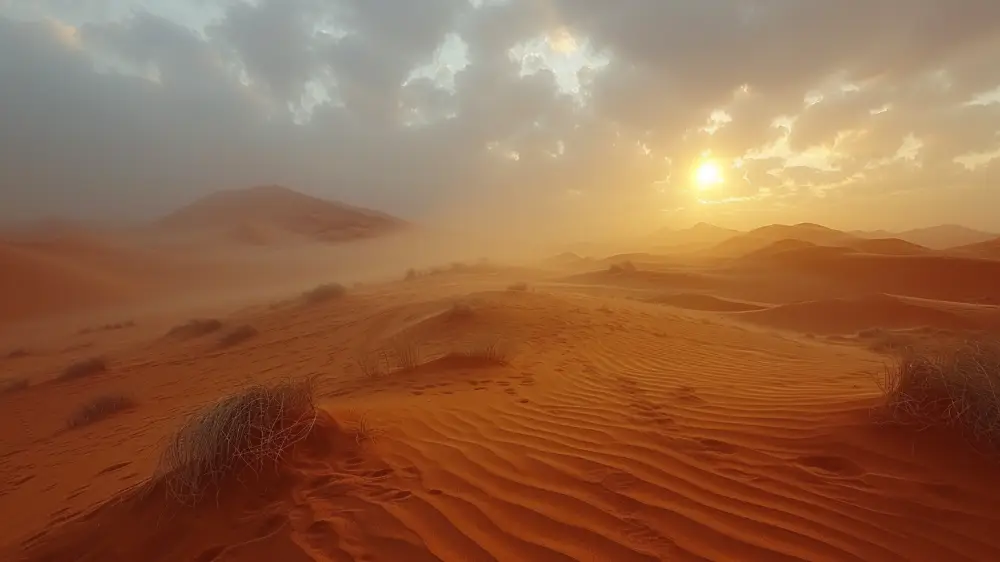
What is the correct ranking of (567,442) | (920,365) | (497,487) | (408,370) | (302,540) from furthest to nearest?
(408,370)
(567,442)
(920,365)
(497,487)
(302,540)

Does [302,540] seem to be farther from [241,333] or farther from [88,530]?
[241,333]

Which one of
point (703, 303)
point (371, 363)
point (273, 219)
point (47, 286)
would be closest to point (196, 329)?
point (371, 363)

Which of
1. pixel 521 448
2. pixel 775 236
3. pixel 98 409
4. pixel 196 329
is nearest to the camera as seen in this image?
pixel 521 448

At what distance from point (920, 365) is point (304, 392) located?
14.6 ft

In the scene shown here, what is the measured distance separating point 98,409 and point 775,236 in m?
60.7

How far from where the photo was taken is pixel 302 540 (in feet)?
9.34

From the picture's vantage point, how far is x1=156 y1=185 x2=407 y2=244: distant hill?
2576 inches

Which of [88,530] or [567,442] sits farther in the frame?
[567,442]

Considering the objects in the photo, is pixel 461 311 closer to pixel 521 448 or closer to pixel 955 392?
pixel 521 448

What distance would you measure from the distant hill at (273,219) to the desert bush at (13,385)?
5133 centimetres

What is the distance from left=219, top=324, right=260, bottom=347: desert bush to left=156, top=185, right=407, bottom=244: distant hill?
5109 centimetres

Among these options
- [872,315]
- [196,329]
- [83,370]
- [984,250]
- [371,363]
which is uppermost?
[984,250]

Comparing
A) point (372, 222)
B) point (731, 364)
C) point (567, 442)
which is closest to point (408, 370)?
point (567, 442)

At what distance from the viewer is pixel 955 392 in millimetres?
3291
